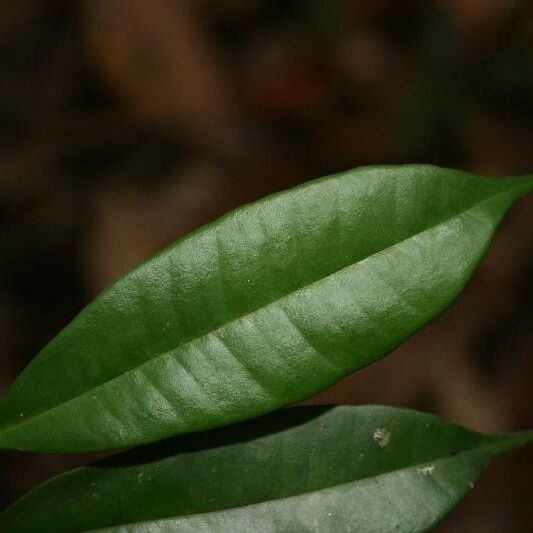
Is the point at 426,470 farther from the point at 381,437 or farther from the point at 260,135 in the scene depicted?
the point at 260,135

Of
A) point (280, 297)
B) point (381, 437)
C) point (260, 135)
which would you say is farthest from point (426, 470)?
point (260, 135)

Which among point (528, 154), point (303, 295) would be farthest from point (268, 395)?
point (528, 154)

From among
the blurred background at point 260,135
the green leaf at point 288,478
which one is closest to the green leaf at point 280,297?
the green leaf at point 288,478

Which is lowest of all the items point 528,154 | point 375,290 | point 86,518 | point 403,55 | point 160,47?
point 86,518

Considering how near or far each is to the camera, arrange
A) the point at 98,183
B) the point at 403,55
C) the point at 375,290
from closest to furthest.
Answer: the point at 375,290 < the point at 98,183 < the point at 403,55

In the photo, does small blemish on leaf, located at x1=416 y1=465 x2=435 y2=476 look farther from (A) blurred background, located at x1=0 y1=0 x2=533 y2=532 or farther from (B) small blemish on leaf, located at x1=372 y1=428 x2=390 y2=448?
(A) blurred background, located at x1=0 y1=0 x2=533 y2=532

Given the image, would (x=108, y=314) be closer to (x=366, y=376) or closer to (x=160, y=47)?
(x=366, y=376)

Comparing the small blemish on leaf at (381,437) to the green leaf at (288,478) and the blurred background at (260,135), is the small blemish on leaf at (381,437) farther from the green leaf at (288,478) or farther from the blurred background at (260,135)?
the blurred background at (260,135)
